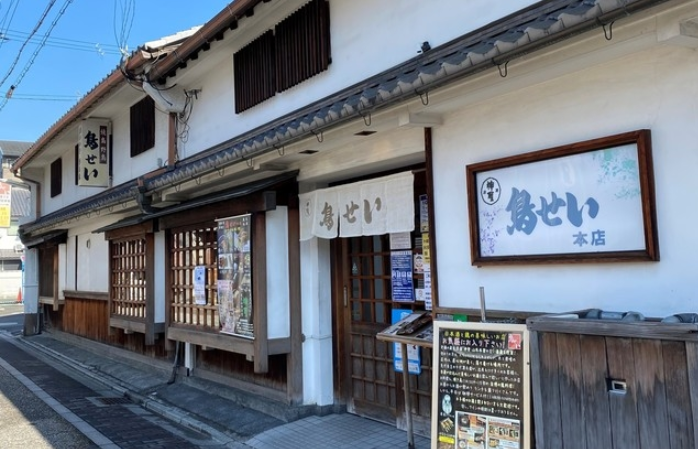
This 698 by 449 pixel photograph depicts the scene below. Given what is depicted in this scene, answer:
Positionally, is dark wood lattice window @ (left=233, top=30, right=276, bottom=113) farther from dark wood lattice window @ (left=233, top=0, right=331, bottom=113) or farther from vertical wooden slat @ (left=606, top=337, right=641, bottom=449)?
vertical wooden slat @ (left=606, top=337, right=641, bottom=449)

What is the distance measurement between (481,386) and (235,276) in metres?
5.14

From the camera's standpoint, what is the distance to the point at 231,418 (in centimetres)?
848

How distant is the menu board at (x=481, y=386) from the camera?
418 centimetres

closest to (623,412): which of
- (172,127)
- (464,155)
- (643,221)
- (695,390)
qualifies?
(695,390)

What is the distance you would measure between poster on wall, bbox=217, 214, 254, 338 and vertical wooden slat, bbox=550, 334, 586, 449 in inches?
211

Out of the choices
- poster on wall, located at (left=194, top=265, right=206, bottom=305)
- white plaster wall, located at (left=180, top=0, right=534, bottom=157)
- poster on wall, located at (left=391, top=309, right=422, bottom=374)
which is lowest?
poster on wall, located at (left=391, top=309, right=422, bottom=374)

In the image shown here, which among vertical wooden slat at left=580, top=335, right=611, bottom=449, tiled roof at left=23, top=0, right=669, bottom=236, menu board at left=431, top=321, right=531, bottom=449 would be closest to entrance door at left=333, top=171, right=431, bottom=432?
tiled roof at left=23, top=0, right=669, bottom=236

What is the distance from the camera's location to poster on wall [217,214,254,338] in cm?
830

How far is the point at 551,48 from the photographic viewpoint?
12.8 feet

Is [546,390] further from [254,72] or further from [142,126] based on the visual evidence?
[142,126]

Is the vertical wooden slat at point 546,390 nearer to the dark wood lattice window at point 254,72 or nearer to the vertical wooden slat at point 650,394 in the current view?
the vertical wooden slat at point 650,394

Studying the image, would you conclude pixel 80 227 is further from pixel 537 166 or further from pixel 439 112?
pixel 537 166

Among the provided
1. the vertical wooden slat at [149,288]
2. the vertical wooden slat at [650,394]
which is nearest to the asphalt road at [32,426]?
the vertical wooden slat at [149,288]

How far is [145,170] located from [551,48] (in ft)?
35.6
